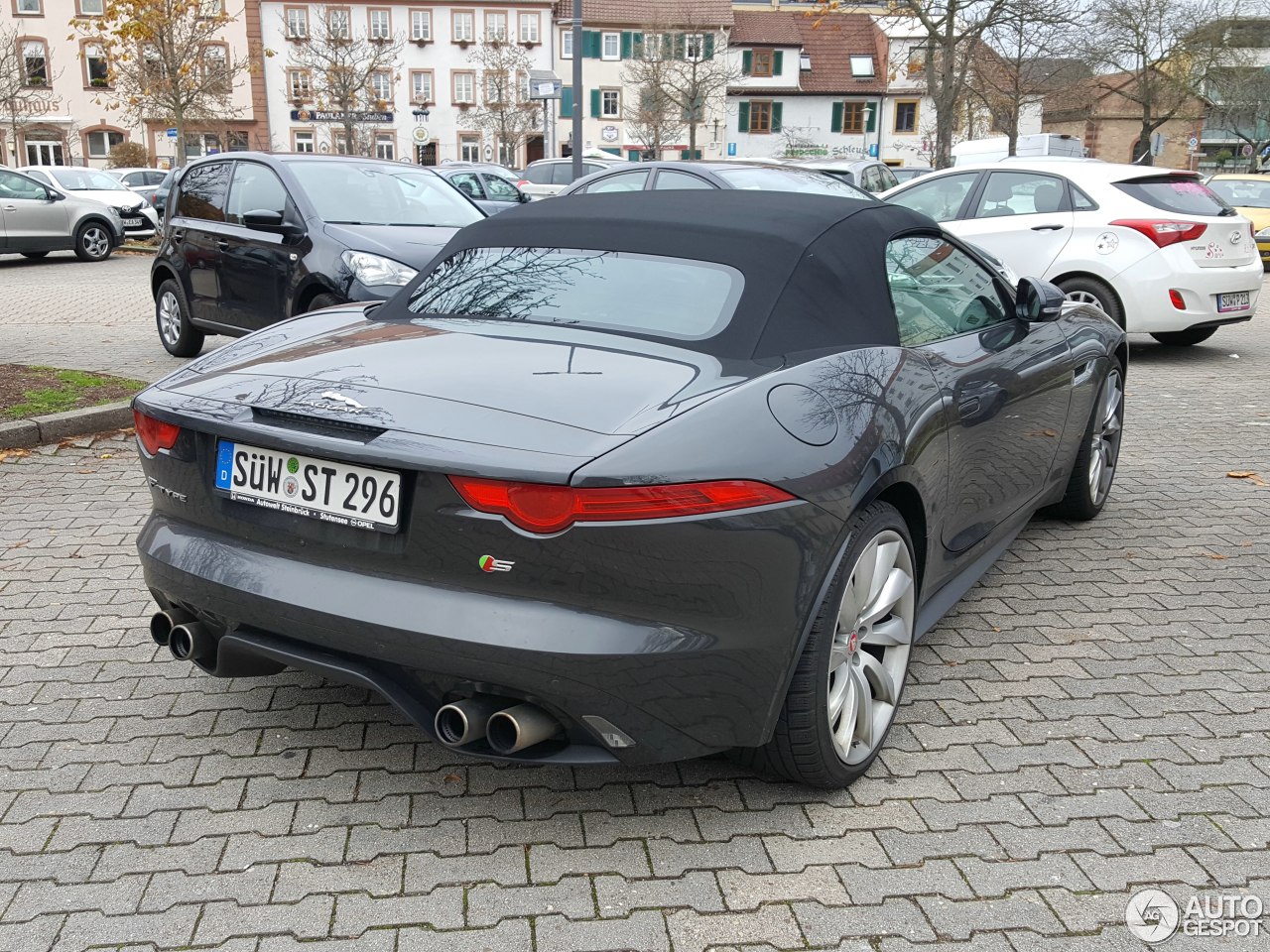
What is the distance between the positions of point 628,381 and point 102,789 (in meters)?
1.67

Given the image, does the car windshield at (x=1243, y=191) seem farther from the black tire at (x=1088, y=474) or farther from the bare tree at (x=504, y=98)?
the bare tree at (x=504, y=98)

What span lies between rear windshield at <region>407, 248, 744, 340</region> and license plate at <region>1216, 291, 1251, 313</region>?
805 centimetres

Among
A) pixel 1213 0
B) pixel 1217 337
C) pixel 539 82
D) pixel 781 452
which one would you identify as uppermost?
pixel 1213 0

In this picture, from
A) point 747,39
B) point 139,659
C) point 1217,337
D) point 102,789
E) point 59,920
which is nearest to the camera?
point 59,920

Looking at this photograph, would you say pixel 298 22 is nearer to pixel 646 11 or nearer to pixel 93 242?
pixel 646 11

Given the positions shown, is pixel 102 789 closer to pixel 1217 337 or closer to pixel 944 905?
pixel 944 905

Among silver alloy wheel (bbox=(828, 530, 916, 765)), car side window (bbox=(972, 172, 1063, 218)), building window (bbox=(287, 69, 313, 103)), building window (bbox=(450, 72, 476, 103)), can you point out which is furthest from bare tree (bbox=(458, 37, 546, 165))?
silver alloy wheel (bbox=(828, 530, 916, 765))

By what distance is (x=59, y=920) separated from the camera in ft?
8.00

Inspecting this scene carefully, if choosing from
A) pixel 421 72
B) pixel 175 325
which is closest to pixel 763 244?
pixel 175 325

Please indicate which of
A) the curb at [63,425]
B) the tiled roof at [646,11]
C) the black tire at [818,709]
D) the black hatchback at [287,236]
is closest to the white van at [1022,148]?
the black hatchback at [287,236]

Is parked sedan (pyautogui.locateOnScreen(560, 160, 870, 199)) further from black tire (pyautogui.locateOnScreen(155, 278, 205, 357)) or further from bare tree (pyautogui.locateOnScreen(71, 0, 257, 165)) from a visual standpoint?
bare tree (pyautogui.locateOnScreen(71, 0, 257, 165))

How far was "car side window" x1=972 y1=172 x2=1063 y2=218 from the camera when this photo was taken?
402 inches

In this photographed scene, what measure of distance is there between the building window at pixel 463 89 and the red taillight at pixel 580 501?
63409 millimetres

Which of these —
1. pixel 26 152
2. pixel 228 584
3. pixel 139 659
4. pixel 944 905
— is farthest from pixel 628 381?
pixel 26 152
